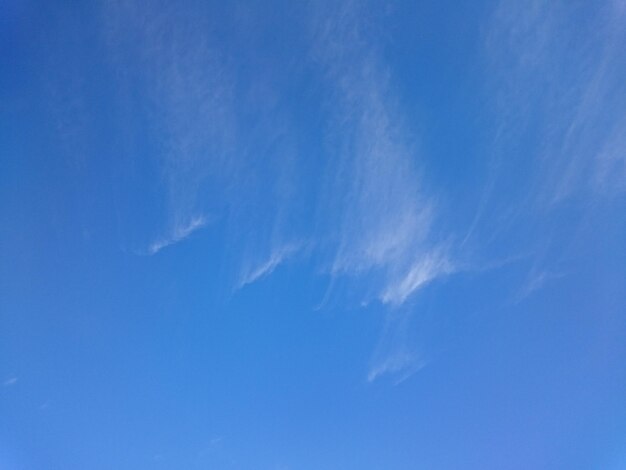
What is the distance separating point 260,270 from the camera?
17562mm

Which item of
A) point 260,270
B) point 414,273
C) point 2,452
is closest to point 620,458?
point 414,273

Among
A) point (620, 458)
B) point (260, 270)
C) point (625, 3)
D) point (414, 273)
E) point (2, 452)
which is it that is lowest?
point (620, 458)

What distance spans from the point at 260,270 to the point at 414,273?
22.9 feet

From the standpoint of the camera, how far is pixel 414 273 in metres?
Answer: 17.8

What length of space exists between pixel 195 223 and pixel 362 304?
8.36 m

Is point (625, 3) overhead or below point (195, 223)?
below

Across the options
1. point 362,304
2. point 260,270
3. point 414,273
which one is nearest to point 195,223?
point 260,270

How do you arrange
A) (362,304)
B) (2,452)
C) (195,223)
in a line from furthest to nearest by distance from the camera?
1. (2,452)
2. (362,304)
3. (195,223)

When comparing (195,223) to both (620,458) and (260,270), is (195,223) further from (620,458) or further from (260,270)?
(620,458)

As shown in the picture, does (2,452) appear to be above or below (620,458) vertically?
above

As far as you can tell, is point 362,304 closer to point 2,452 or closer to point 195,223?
point 195,223

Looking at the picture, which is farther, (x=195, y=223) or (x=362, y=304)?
(x=362, y=304)

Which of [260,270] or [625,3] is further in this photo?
[260,270]

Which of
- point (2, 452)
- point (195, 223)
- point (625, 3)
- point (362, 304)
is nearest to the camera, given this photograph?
point (625, 3)
